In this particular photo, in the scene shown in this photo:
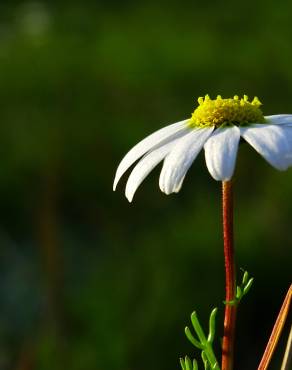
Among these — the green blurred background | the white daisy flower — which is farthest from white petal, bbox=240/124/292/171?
the green blurred background

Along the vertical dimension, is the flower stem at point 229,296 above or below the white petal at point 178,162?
below

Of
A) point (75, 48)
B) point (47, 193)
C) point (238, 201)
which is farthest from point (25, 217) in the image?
point (75, 48)

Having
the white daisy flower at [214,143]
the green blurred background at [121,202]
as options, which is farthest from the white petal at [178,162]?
the green blurred background at [121,202]

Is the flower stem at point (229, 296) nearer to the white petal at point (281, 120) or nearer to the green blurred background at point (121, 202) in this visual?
the white petal at point (281, 120)

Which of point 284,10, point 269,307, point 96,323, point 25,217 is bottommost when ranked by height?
point 269,307

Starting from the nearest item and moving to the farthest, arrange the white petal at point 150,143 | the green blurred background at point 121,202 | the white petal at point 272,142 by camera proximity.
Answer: the white petal at point 272,142 → the white petal at point 150,143 → the green blurred background at point 121,202

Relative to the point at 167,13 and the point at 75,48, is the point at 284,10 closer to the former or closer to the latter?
the point at 167,13
